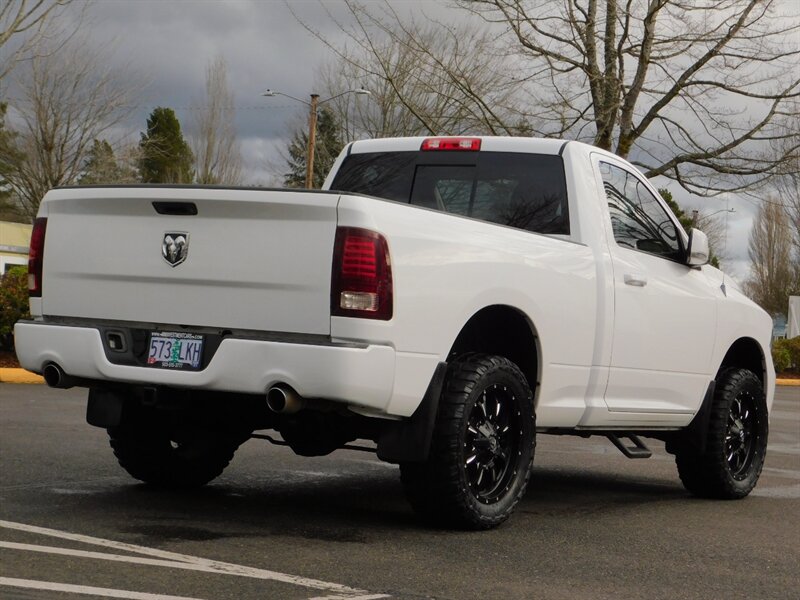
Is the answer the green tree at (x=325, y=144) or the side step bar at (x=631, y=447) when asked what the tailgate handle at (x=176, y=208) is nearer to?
the side step bar at (x=631, y=447)

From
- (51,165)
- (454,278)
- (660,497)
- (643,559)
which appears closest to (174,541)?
(454,278)

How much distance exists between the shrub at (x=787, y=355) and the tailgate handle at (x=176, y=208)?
28110mm

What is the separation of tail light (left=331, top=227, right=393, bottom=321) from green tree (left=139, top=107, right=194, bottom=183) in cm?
4903

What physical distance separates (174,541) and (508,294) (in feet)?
6.42

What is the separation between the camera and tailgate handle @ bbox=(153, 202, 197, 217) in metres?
6.06

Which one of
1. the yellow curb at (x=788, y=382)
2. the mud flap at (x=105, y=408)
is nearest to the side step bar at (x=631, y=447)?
the mud flap at (x=105, y=408)

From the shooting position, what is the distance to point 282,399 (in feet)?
18.6

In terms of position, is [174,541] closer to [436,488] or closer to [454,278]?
[436,488]

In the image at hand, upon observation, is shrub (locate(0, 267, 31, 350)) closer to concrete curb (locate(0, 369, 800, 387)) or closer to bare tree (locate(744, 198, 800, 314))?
concrete curb (locate(0, 369, 800, 387))

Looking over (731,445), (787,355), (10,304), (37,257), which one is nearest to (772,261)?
(787,355)

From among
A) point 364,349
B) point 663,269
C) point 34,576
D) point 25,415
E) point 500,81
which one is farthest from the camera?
point 500,81

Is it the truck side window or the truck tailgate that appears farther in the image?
the truck side window

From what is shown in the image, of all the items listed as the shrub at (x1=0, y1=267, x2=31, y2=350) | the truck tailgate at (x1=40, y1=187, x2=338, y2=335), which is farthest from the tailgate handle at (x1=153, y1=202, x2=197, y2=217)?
the shrub at (x1=0, y1=267, x2=31, y2=350)

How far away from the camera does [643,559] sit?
5.95 metres
